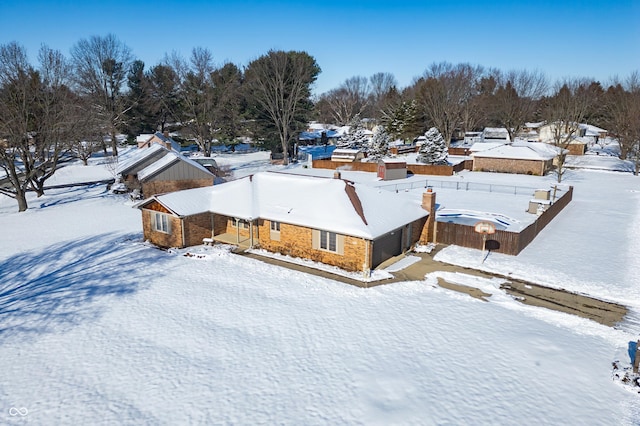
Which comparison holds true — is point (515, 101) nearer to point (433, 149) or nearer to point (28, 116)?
point (433, 149)

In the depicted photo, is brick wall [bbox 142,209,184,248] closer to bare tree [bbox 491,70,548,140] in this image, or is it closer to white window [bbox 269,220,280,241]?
white window [bbox 269,220,280,241]

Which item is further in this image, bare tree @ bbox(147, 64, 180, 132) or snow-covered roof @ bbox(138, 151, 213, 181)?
bare tree @ bbox(147, 64, 180, 132)

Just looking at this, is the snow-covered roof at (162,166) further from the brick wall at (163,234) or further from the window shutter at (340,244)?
the window shutter at (340,244)

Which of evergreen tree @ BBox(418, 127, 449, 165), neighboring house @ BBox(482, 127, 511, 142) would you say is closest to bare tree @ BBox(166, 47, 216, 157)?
evergreen tree @ BBox(418, 127, 449, 165)

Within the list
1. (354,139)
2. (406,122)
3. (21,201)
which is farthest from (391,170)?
(21,201)

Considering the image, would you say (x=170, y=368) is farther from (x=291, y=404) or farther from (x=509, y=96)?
(x=509, y=96)

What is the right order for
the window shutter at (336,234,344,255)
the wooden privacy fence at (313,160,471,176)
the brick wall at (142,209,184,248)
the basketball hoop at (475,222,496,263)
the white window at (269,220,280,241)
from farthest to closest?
the wooden privacy fence at (313,160,471,176)
the brick wall at (142,209,184,248)
the white window at (269,220,280,241)
the basketball hoop at (475,222,496,263)
the window shutter at (336,234,344,255)
